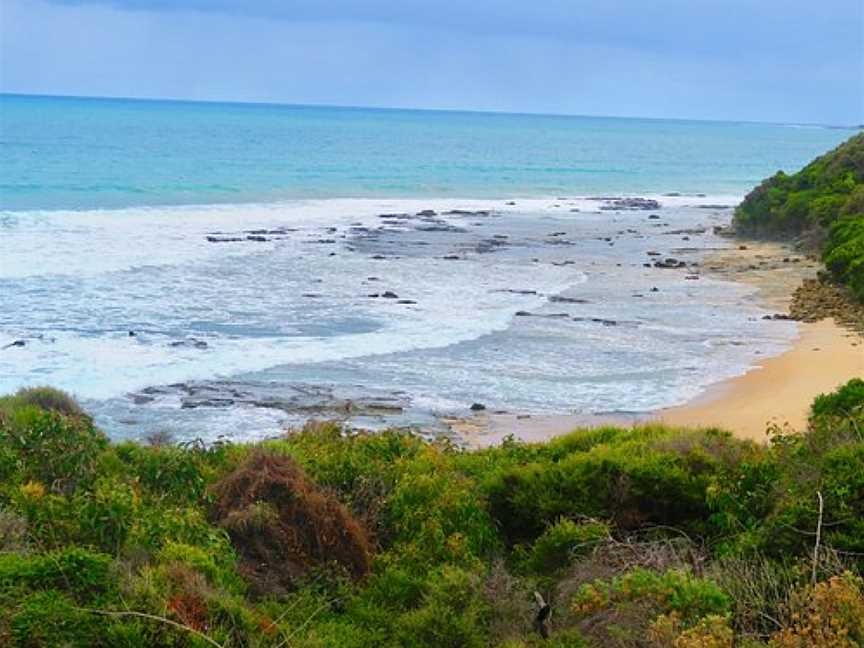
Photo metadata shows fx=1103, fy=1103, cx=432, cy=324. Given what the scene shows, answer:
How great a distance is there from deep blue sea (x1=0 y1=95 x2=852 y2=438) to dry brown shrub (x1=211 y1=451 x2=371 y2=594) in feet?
24.1

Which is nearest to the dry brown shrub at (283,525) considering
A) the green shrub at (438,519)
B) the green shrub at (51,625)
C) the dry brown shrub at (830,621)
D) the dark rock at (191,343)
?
the green shrub at (438,519)

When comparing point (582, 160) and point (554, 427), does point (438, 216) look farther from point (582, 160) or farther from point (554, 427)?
point (582, 160)

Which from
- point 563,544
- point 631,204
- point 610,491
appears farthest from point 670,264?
point 563,544

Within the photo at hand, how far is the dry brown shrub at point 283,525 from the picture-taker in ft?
35.6

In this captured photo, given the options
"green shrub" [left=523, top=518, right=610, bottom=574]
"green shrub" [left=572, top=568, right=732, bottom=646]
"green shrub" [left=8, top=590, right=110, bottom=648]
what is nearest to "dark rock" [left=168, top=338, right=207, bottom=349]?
"green shrub" [left=523, top=518, right=610, bottom=574]

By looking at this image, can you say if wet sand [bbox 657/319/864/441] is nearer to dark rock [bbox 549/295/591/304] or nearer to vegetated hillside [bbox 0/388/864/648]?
vegetated hillside [bbox 0/388/864/648]

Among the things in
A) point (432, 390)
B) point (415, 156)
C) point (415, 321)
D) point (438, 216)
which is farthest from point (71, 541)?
point (415, 156)

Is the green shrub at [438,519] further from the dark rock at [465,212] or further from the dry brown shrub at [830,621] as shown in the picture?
the dark rock at [465,212]

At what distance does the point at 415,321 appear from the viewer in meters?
29.5

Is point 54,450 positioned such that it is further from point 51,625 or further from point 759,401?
point 759,401

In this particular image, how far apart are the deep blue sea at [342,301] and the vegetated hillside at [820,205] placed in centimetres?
284

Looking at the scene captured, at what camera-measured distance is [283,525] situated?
11.1m

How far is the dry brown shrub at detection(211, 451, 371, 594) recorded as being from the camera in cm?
1084

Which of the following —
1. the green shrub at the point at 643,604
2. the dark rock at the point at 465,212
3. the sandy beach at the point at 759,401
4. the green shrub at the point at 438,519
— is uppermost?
the dark rock at the point at 465,212
